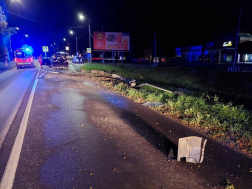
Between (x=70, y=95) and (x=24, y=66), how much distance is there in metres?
22.9

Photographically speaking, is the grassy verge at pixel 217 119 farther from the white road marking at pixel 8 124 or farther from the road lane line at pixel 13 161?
the white road marking at pixel 8 124

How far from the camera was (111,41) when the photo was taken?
135 feet

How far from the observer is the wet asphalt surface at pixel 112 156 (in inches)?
132

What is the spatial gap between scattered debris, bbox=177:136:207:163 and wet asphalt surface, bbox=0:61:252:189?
0.48 feet

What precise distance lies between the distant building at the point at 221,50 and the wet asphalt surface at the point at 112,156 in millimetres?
39264

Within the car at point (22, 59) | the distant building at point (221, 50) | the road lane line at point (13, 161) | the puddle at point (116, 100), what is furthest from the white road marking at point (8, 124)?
the distant building at point (221, 50)

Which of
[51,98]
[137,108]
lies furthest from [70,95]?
[137,108]

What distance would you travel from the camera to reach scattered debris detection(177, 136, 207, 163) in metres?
3.80

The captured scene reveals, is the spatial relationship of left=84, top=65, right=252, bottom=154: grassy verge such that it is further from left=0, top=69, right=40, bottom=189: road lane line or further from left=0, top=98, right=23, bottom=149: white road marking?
left=0, top=98, right=23, bottom=149: white road marking

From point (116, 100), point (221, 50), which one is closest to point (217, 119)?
point (116, 100)

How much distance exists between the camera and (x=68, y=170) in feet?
11.9

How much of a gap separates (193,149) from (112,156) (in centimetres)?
166

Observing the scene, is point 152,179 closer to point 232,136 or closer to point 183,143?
point 183,143

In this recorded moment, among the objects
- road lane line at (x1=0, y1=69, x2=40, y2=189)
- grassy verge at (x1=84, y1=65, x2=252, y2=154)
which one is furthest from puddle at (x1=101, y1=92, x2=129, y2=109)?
road lane line at (x1=0, y1=69, x2=40, y2=189)
